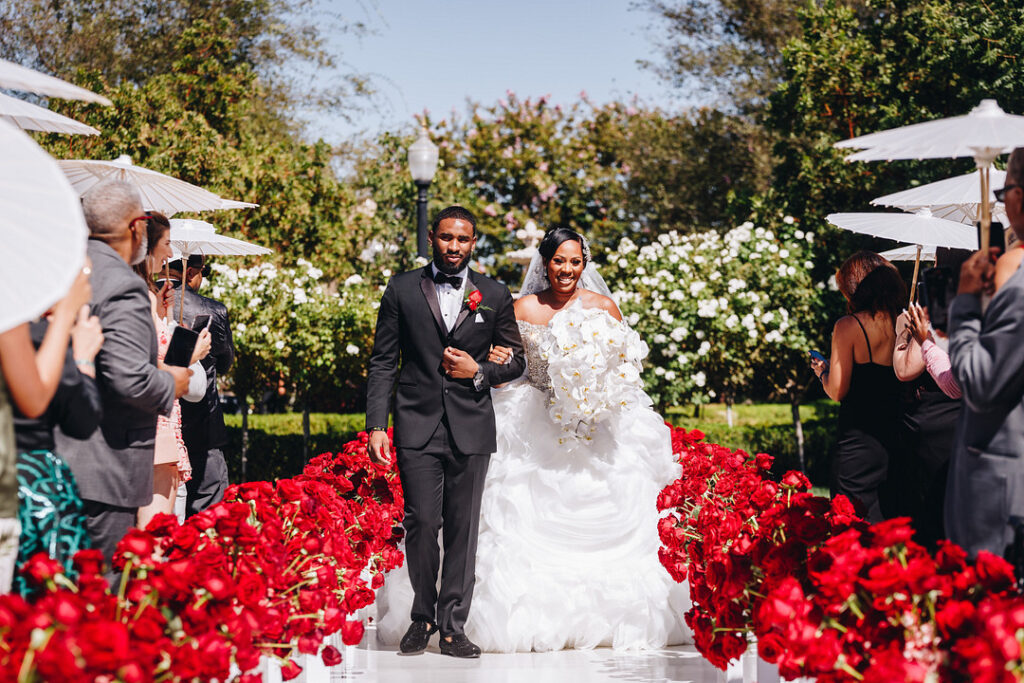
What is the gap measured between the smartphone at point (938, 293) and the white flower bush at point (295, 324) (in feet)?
28.1

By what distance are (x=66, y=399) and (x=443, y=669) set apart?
2.81m

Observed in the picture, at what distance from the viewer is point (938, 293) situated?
10.1 feet

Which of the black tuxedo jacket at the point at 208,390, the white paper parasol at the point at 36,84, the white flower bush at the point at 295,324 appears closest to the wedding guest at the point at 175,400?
the black tuxedo jacket at the point at 208,390

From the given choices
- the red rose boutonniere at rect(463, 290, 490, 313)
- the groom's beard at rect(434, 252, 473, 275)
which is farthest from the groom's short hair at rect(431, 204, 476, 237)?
the red rose boutonniere at rect(463, 290, 490, 313)

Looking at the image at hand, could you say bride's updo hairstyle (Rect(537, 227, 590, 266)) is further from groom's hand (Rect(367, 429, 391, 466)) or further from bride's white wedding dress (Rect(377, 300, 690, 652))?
groom's hand (Rect(367, 429, 391, 466))

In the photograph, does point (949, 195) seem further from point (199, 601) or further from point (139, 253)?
point (199, 601)

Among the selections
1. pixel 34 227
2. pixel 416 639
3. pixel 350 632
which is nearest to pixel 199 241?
pixel 416 639

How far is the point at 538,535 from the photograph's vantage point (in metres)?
5.59

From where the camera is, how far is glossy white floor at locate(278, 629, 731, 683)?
15.5ft

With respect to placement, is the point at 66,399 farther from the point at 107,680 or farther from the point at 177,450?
the point at 177,450

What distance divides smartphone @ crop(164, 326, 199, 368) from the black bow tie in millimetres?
1698

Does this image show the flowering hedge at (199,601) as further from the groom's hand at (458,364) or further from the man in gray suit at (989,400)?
the man in gray suit at (989,400)

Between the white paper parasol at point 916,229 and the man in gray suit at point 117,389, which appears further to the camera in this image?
the white paper parasol at point 916,229

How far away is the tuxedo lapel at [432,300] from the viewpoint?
204 inches
